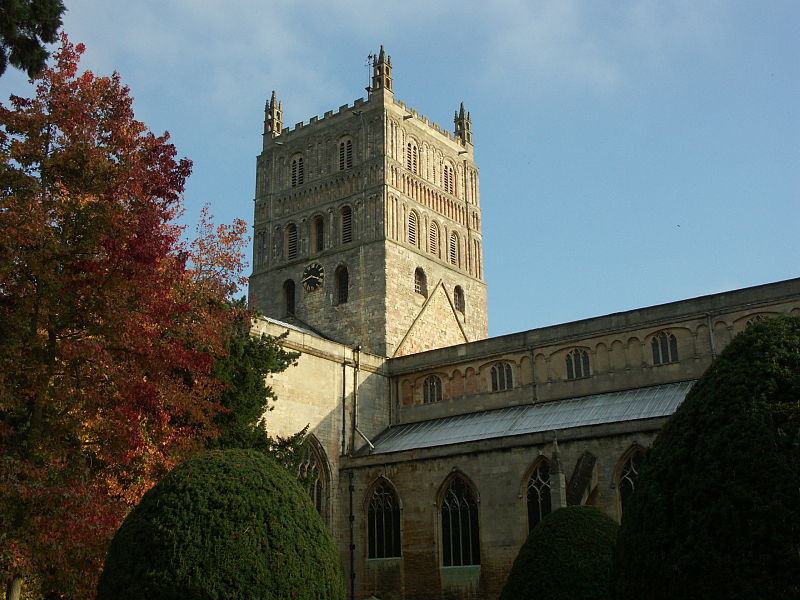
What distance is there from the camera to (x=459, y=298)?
46.8 meters

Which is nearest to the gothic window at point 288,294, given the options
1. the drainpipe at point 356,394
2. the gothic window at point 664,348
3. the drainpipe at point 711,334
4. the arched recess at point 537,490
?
the drainpipe at point 356,394

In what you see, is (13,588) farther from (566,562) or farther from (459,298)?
(459,298)

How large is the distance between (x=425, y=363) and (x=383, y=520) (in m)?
7.92

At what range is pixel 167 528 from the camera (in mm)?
12047

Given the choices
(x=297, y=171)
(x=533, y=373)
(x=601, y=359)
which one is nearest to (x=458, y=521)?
(x=533, y=373)

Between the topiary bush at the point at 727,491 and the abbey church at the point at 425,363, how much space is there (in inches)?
752

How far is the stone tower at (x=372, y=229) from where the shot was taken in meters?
42.6

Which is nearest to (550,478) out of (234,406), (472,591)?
(472,591)

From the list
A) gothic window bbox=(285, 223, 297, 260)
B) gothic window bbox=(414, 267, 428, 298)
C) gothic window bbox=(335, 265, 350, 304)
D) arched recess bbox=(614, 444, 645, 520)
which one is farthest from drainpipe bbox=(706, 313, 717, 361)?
gothic window bbox=(285, 223, 297, 260)

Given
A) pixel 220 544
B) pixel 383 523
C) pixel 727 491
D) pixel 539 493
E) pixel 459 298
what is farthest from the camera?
pixel 459 298

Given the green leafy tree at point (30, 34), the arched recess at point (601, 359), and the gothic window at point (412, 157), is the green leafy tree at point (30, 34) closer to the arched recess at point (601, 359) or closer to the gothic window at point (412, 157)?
the arched recess at point (601, 359)

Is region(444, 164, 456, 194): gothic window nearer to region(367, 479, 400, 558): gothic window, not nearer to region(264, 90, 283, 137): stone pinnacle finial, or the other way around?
region(264, 90, 283, 137): stone pinnacle finial

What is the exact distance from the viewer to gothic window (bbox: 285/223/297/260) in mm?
46188

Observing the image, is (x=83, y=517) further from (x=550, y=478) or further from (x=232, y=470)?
(x=550, y=478)
